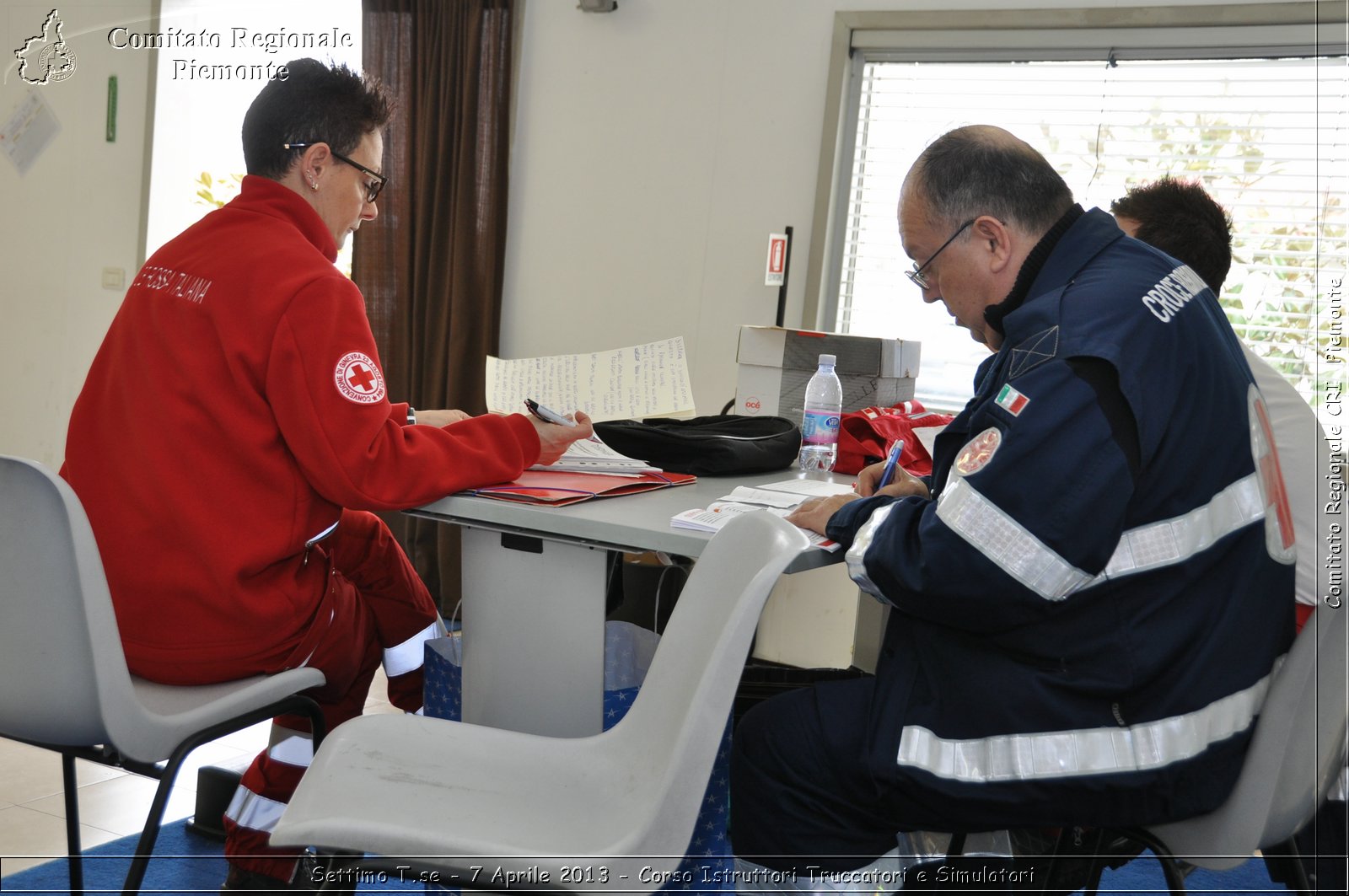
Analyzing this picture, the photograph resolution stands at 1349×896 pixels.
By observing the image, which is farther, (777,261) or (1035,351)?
(777,261)

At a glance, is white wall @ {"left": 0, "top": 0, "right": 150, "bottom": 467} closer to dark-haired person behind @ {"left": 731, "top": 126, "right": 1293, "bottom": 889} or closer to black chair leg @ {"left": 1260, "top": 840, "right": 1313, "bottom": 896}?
dark-haired person behind @ {"left": 731, "top": 126, "right": 1293, "bottom": 889}

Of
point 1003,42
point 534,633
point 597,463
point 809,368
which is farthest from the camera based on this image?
point 1003,42

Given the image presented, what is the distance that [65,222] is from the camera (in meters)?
4.95

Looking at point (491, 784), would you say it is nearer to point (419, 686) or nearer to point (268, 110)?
point (419, 686)

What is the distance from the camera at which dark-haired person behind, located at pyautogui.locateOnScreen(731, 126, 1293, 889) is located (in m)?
1.19

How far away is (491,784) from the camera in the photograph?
1.31 metres

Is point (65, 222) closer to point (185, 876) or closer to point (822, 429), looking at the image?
point (185, 876)

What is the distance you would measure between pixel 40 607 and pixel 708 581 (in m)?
0.80

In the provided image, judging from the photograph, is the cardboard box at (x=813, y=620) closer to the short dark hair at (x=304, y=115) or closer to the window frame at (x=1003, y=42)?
the window frame at (x=1003, y=42)

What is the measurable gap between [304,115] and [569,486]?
28.4 inches

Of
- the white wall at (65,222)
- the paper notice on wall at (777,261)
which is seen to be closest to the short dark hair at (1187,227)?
the paper notice on wall at (777,261)

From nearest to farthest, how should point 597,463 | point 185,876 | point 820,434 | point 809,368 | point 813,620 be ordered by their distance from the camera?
point 597,463, point 185,876, point 820,434, point 809,368, point 813,620

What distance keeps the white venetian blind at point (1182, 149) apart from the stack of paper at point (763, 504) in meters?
1.78

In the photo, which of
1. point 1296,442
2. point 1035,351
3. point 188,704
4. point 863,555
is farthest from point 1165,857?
point 188,704
